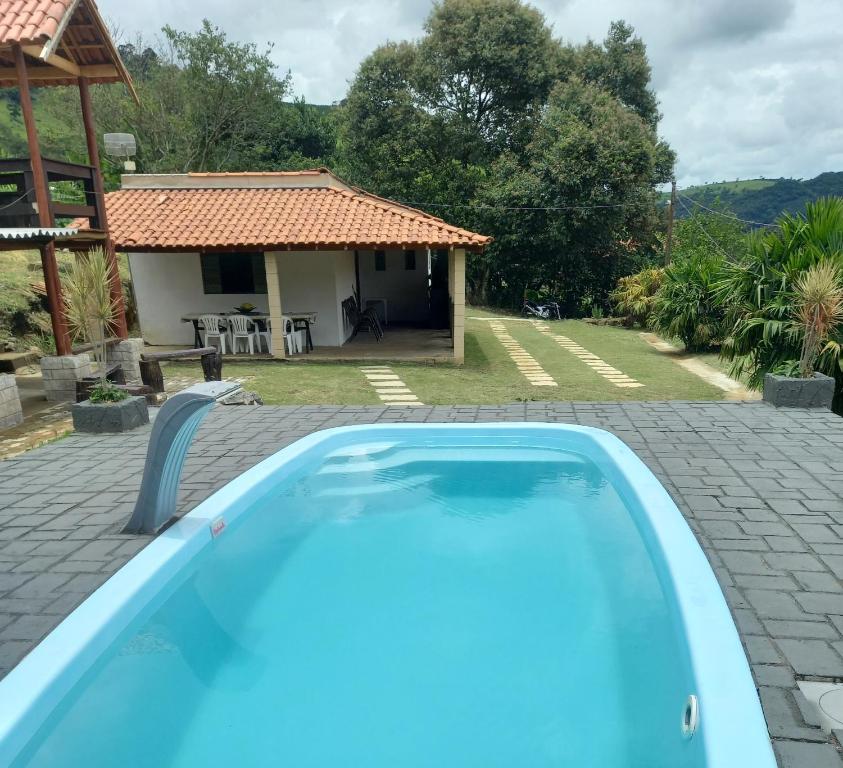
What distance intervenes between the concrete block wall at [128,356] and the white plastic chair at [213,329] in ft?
10.0

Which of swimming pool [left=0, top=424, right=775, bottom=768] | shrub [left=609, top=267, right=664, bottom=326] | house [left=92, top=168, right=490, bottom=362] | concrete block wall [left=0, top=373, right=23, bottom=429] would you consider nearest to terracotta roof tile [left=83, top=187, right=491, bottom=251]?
house [left=92, top=168, right=490, bottom=362]

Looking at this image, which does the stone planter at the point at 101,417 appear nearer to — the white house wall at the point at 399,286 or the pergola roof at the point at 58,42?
the pergola roof at the point at 58,42

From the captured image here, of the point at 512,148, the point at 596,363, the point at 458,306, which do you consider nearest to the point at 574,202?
the point at 512,148

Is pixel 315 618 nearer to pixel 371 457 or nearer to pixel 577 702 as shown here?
pixel 577 702

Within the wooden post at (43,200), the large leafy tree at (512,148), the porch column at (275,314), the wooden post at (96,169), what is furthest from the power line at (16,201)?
the large leafy tree at (512,148)

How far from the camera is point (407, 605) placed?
17.3ft

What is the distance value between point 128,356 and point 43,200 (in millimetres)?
3299

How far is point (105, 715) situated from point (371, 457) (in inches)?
175

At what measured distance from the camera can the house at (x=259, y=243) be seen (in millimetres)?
14570

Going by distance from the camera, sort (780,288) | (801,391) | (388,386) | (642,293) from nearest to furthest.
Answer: (801,391)
(780,288)
(388,386)
(642,293)

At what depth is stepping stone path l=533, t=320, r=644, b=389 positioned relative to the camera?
12.8 metres

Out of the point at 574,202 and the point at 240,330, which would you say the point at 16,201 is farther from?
the point at 574,202

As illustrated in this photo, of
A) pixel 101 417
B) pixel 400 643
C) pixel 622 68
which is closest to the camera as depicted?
pixel 400 643

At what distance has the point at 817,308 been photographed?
785cm
